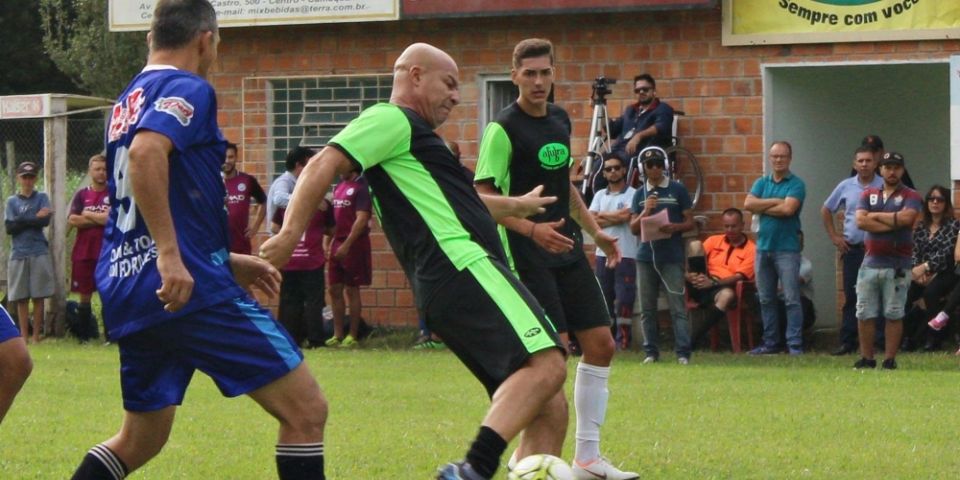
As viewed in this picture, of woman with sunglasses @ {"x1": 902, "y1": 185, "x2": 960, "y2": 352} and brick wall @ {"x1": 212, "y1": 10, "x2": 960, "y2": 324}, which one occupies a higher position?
brick wall @ {"x1": 212, "y1": 10, "x2": 960, "y2": 324}

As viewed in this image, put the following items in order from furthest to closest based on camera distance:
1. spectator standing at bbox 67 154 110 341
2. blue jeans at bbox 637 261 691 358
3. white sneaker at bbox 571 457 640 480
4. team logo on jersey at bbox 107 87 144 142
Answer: spectator standing at bbox 67 154 110 341 → blue jeans at bbox 637 261 691 358 → white sneaker at bbox 571 457 640 480 → team logo on jersey at bbox 107 87 144 142

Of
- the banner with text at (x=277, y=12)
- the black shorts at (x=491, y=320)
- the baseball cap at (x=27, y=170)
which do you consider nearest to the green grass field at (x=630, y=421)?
the black shorts at (x=491, y=320)

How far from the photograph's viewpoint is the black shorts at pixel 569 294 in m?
8.08

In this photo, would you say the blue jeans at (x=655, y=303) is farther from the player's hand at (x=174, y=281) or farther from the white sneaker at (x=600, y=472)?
the player's hand at (x=174, y=281)

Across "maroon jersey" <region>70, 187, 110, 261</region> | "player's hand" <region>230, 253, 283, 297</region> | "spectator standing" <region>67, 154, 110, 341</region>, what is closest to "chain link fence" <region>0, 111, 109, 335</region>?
"spectator standing" <region>67, 154, 110, 341</region>

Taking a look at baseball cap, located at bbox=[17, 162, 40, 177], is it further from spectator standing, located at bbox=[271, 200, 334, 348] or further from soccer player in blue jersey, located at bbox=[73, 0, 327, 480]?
soccer player in blue jersey, located at bbox=[73, 0, 327, 480]

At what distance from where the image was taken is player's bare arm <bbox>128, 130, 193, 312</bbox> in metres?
5.59

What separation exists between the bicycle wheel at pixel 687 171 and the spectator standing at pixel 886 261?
272 centimetres

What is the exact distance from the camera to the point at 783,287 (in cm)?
1622

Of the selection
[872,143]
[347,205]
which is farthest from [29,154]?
[872,143]

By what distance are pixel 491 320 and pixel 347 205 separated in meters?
11.8

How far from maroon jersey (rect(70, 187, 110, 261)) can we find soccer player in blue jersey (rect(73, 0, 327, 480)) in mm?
12880

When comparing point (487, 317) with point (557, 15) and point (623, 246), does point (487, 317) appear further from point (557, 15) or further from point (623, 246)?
point (557, 15)

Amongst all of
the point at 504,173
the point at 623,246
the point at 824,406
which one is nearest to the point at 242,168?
the point at 623,246
